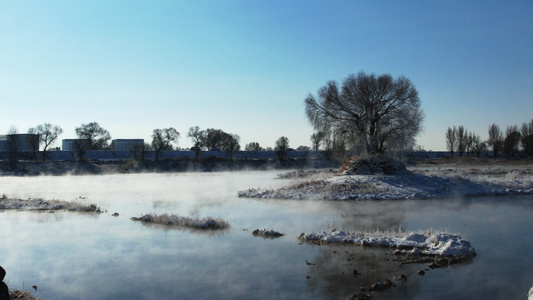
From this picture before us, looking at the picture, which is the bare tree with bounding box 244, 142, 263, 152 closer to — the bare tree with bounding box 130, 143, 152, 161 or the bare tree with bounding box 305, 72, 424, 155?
the bare tree with bounding box 130, 143, 152, 161

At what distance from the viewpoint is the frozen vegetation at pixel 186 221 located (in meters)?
17.1

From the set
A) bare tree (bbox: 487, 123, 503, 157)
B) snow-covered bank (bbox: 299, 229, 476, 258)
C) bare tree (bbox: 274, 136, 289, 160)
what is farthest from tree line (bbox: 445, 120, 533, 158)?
snow-covered bank (bbox: 299, 229, 476, 258)

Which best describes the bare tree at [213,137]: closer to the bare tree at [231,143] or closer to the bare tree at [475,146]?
the bare tree at [231,143]

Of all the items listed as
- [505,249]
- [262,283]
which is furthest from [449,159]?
[262,283]

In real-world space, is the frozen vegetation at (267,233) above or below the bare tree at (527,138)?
below

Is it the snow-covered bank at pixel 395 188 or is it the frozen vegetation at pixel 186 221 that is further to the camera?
the snow-covered bank at pixel 395 188

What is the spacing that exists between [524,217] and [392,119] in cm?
2176

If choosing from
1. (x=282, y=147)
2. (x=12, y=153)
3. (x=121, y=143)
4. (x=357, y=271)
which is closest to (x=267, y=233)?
(x=357, y=271)

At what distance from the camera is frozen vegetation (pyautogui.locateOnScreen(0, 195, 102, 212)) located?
23.3m

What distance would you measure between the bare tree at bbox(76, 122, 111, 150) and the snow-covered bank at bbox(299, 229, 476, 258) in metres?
100

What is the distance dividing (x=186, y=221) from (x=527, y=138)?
295ft

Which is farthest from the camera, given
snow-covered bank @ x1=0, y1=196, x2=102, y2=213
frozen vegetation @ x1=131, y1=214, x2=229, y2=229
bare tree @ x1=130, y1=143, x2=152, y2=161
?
bare tree @ x1=130, y1=143, x2=152, y2=161

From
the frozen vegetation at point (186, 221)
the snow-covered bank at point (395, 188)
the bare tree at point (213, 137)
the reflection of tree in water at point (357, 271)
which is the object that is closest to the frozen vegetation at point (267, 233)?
the frozen vegetation at point (186, 221)

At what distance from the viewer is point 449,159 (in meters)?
79.6
